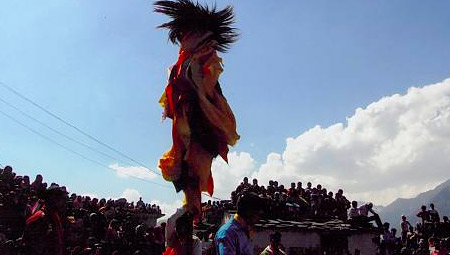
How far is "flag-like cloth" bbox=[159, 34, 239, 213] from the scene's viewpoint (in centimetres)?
591

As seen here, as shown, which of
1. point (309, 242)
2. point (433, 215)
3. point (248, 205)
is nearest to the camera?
point (248, 205)

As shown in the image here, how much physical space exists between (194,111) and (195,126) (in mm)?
171

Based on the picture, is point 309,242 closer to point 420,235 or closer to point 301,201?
point 301,201

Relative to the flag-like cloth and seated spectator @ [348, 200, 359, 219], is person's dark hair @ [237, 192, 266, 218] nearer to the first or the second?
the flag-like cloth

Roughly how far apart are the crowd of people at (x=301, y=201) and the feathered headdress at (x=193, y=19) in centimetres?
1251

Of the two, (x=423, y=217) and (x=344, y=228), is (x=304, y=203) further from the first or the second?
(x=423, y=217)

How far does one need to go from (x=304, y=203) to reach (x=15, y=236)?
35.5 feet

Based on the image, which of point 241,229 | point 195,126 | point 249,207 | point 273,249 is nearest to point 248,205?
point 249,207

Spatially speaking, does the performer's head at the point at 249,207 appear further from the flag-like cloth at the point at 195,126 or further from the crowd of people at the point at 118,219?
the flag-like cloth at the point at 195,126

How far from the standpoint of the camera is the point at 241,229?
14.5 ft

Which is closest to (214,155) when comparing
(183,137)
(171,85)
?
(183,137)

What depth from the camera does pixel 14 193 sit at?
12711mm

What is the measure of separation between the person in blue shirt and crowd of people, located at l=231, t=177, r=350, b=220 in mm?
14039

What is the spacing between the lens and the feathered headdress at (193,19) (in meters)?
6.31
